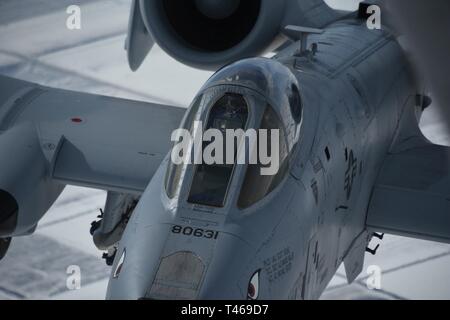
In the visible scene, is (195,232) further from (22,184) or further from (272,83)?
(22,184)

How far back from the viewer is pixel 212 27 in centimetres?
970

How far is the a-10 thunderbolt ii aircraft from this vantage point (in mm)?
5738

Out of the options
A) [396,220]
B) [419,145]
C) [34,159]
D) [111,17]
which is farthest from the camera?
[111,17]

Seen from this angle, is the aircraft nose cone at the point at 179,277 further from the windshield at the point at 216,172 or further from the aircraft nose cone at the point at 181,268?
the windshield at the point at 216,172

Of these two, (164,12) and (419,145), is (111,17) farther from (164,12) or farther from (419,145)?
(419,145)

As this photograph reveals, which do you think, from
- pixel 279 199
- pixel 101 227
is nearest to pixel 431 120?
pixel 101 227

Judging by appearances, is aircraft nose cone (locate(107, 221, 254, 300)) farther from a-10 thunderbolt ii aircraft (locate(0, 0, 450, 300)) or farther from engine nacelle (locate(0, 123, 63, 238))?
engine nacelle (locate(0, 123, 63, 238))

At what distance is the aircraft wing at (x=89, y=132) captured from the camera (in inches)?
327

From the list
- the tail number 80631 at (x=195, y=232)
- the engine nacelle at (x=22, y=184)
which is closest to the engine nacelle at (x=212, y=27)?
the engine nacelle at (x=22, y=184)

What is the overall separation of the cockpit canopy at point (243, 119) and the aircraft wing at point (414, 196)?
1.54 m

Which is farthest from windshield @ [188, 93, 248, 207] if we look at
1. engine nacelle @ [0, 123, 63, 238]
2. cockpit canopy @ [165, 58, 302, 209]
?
engine nacelle @ [0, 123, 63, 238]

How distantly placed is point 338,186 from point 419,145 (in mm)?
2019

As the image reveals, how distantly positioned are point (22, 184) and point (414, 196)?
2868 mm
